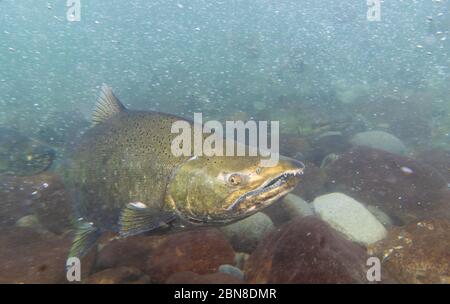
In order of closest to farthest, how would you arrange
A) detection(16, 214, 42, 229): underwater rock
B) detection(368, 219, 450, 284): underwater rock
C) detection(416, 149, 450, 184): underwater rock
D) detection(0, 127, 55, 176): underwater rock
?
1. detection(368, 219, 450, 284): underwater rock
2. detection(16, 214, 42, 229): underwater rock
3. detection(416, 149, 450, 184): underwater rock
4. detection(0, 127, 55, 176): underwater rock

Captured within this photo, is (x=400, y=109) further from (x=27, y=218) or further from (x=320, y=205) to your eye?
(x=27, y=218)

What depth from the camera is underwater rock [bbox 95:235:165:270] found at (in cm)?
381

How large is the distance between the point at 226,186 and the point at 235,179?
10cm

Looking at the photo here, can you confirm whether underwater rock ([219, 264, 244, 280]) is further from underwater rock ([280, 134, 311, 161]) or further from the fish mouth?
underwater rock ([280, 134, 311, 161])

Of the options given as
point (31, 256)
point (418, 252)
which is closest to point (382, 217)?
point (418, 252)

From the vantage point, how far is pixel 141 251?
394 centimetres

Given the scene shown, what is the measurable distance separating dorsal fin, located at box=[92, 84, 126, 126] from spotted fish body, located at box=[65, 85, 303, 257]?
1 centimetres

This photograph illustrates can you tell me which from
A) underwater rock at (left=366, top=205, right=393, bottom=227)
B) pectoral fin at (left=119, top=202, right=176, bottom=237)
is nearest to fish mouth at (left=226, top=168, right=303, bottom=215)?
pectoral fin at (left=119, top=202, right=176, bottom=237)

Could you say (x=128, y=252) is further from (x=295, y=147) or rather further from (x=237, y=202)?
(x=295, y=147)

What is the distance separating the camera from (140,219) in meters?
2.83

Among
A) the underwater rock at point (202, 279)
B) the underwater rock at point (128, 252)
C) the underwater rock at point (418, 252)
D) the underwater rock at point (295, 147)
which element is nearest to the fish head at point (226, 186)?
the underwater rock at point (202, 279)

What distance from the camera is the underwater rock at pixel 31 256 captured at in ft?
12.2

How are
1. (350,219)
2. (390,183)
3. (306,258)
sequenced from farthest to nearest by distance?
1. (390,183)
2. (350,219)
3. (306,258)
